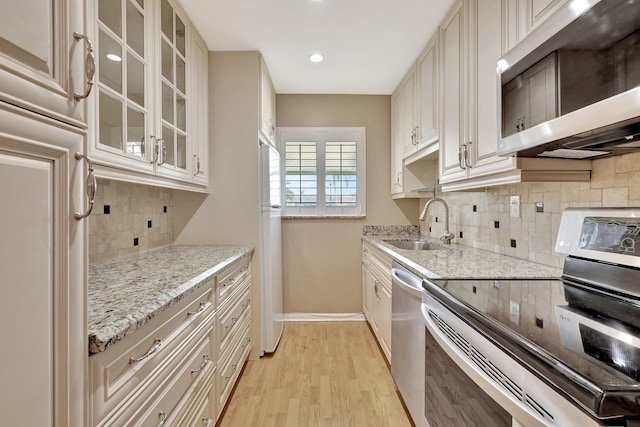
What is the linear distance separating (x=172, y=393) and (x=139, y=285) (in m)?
0.41

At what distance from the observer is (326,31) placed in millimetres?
2119

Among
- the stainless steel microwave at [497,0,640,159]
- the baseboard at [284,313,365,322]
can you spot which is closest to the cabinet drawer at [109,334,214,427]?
the stainless steel microwave at [497,0,640,159]

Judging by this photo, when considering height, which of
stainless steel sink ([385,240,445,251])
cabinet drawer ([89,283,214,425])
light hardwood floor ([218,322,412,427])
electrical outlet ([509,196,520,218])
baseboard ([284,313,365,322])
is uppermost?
electrical outlet ([509,196,520,218])

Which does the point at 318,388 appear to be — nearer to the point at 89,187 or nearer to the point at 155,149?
the point at 155,149

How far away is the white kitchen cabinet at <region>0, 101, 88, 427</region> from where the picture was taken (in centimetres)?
49

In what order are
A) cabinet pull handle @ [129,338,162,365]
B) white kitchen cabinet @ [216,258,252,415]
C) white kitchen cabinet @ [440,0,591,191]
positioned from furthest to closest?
1. white kitchen cabinet @ [216,258,252,415]
2. white kitchen cabinet @ [440,0,591,191]
3. cabinet pull handle @ [129,338,162,365]

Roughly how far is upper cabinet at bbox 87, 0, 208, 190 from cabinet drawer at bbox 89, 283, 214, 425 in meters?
0.66

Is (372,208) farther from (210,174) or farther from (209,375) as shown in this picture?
(209,375)

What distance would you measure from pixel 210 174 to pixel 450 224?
2055mm

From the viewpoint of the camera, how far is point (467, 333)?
2.90 feet

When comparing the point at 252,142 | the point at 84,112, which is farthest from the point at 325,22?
the point at 84,112

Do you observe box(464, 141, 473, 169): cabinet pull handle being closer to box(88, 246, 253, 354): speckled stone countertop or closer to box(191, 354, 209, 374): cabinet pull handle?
box(88, 246, 253, 354): speckled stone countertop

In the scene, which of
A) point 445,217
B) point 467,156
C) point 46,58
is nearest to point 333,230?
point 445,217

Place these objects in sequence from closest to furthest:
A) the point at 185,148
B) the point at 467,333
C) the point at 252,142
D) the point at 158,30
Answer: the point at 467,333
the point at 158,30
the point at 185,148
the point at 252,142
